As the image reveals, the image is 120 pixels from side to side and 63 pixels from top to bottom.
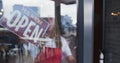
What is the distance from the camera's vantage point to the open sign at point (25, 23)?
185 centimetres

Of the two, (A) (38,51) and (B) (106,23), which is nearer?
(A) (38,51)

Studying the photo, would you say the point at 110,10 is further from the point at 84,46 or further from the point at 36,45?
the point at 36,45

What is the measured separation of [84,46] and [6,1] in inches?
20.7

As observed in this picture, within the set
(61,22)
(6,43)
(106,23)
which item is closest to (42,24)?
(61,22)

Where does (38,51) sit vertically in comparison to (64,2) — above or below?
below

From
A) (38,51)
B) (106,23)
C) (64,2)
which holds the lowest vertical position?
(38,51)

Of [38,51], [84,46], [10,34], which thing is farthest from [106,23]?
[10,34]

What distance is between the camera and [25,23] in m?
1.87

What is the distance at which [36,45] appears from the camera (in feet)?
6.20

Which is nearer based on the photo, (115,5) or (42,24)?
(42,24)

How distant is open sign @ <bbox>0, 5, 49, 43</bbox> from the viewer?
1.85 metres

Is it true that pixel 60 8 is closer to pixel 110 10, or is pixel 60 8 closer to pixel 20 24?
pixel 20 24

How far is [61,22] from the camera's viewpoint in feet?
6.22

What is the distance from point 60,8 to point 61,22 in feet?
0.28
